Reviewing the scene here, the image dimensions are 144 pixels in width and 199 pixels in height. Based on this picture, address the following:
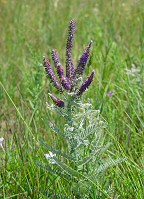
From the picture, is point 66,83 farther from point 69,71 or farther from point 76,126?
point 76,126

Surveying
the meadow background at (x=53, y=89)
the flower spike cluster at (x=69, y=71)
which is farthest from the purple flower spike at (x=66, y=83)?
the meadow background at (x=53, y=89)

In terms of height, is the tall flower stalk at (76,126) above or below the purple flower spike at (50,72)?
below

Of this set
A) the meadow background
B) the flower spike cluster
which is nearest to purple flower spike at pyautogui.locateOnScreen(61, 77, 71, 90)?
the flower spike cluster

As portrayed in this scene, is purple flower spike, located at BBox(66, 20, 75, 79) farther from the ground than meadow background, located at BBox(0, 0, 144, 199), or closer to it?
farther from the ground

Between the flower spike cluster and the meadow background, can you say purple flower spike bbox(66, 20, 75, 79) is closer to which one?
the flower spike cluster

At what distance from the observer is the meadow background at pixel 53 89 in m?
1.90

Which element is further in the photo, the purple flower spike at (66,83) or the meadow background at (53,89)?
the meadow background at (53,89)

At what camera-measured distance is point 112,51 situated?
10.8ft

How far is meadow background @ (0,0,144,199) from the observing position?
1.90m

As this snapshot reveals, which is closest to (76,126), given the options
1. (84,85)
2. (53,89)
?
(84,85)

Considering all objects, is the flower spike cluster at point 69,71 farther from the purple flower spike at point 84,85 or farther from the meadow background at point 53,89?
the meadow background at point 53,89

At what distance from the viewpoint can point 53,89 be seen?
115 inches

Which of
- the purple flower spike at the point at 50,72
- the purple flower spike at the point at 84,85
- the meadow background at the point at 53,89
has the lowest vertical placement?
the meadow background at the point at 53,89

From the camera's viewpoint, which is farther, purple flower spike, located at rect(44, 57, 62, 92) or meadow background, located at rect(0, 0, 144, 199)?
meadow background, located at rect(0, 0, 144, 199)
